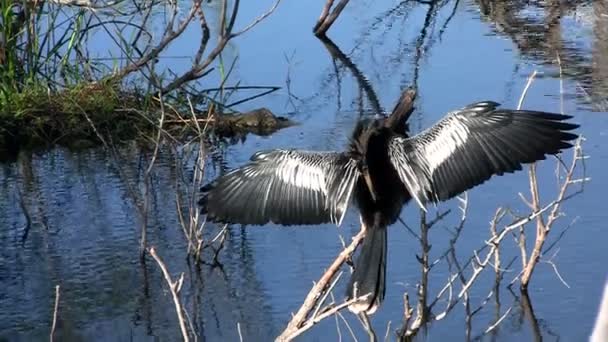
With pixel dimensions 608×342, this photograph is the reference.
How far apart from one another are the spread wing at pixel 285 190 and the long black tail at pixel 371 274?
137 millimetres

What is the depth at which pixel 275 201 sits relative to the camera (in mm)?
4430

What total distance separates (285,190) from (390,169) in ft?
1.29

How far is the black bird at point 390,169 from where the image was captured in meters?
4.17

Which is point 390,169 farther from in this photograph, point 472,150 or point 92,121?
point 92,121

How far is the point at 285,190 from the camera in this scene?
174 inches

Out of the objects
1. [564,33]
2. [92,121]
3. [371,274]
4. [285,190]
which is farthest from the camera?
[564,33]

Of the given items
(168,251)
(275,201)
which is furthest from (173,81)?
(275,201)

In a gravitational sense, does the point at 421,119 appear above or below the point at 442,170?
below

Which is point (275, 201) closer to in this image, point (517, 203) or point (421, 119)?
point (517, 203)

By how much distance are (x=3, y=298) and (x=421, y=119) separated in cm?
308

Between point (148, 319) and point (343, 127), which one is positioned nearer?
point (148, 319)

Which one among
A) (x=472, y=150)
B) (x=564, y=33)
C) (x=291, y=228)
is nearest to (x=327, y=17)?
(x=564, y=33)

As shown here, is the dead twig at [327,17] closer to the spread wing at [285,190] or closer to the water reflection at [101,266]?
the water reflection at [101,266]

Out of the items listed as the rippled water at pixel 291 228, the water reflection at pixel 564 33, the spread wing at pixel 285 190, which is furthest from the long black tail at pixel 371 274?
the water reflection at pixel 564 33
